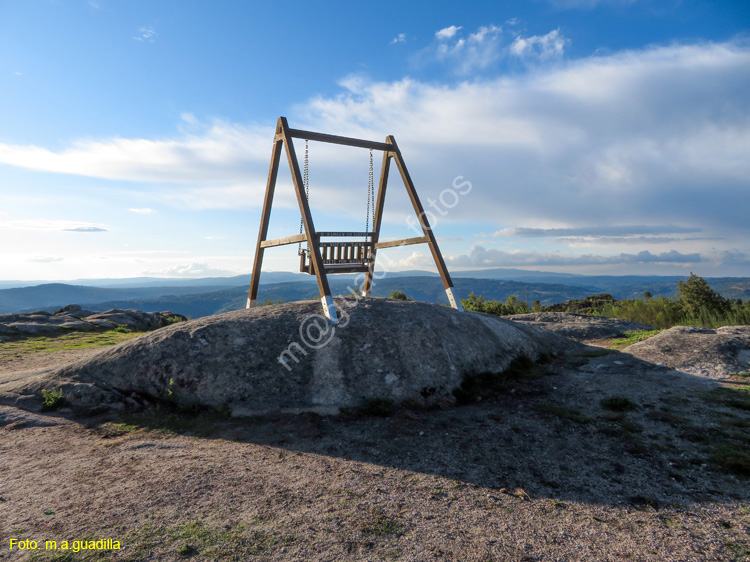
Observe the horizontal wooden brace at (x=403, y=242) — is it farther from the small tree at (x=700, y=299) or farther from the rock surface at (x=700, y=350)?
the small tree at (x=700, y=299)

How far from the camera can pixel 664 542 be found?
3.80 metres

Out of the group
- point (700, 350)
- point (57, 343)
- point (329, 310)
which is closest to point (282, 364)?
point (329, 310)

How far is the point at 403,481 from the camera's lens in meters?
5.02

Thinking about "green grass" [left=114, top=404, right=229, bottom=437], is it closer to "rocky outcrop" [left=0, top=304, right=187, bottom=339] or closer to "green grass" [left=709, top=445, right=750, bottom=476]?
"green grass" [left=709, top=445, right=750, bottom=476]

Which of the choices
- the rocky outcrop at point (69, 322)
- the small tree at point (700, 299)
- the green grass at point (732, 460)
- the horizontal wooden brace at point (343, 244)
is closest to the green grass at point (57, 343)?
the rocky outcrop at point (69, 322)

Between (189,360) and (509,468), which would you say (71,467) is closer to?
(189,360)

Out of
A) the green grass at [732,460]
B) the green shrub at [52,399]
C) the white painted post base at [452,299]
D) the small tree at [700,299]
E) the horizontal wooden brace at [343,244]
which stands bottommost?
the green grass at [732,460]

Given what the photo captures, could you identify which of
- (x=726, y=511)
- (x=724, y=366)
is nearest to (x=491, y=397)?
(x=726, y=511)

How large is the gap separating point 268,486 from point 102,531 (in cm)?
170

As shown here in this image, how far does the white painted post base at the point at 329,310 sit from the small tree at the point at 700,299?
57.9 ft

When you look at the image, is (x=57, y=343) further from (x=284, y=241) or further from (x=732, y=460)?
(x=732, y=460)

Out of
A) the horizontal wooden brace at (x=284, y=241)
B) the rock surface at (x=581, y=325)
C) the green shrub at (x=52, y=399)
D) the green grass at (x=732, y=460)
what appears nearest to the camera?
the green grass at (x=732, y=460)

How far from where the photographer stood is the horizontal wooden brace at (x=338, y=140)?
10.8 meters

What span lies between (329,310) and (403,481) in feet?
15.1
